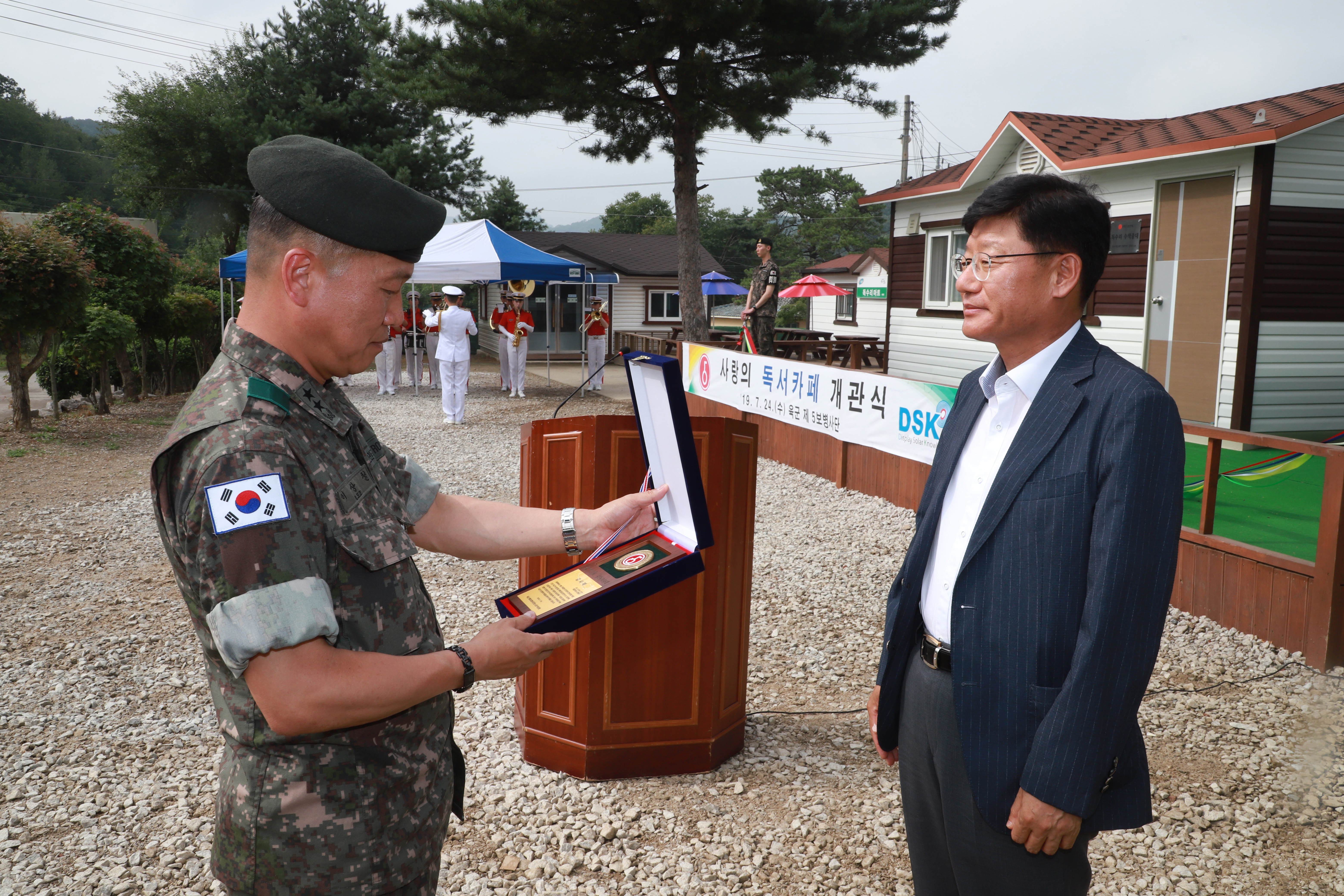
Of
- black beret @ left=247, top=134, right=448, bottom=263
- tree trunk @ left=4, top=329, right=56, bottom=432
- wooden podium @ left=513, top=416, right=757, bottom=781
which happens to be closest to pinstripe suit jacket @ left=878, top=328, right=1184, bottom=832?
black beret @ left=247, top=134, right=448, bottom=263

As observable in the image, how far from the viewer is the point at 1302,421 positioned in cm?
930

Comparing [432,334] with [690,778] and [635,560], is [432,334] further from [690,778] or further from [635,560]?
[635,560]

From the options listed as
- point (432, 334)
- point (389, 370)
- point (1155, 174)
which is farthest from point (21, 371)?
point (1155, 174)

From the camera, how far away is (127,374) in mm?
14156

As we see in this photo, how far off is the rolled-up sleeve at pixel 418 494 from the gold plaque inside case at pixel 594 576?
265 millimetres

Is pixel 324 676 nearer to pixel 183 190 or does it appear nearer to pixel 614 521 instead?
pixel 614 521

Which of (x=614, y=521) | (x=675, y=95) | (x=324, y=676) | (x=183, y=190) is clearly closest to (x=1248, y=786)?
(x=614, y=521)

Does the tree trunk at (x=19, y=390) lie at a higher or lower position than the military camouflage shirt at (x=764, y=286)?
lower

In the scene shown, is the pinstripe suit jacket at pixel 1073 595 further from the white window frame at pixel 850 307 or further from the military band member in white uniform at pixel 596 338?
the white window frame at pixel 850 307

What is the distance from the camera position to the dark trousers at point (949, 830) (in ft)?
5.49

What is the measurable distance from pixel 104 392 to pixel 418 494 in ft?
45.9

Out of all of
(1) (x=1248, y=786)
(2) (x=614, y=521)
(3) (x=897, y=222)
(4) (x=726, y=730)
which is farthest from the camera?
(3) (x=897, y=222)

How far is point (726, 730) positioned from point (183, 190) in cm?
3486

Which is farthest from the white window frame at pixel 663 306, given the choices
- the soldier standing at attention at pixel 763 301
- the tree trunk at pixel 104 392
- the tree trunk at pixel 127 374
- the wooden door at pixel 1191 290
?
the wooden door at pixel 1191 290
